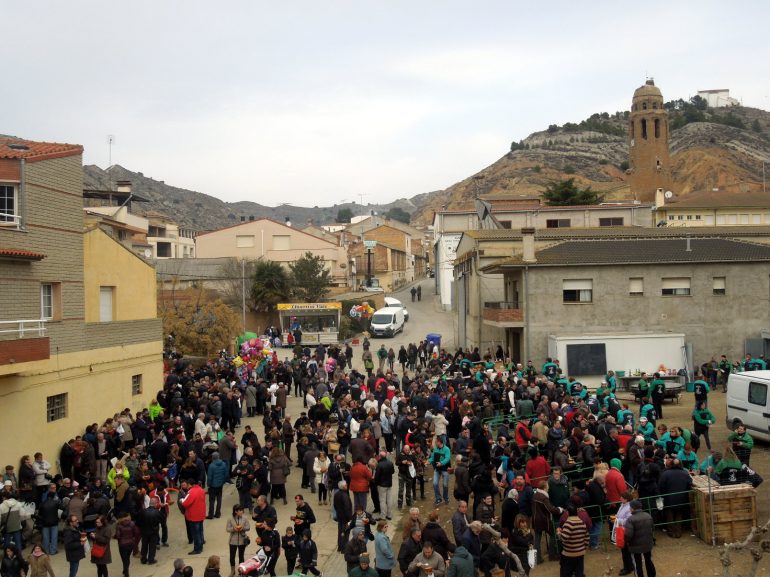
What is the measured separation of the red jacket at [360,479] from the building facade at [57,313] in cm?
782

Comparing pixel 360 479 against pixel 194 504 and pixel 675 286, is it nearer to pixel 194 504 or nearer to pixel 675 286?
pixel 194 504

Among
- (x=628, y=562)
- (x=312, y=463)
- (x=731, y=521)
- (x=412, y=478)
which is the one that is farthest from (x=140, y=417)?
(x=731, y=521)

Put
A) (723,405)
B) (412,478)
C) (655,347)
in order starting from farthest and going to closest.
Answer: (655,347) < (723,405) < (412,478)

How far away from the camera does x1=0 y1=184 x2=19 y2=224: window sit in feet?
58.4

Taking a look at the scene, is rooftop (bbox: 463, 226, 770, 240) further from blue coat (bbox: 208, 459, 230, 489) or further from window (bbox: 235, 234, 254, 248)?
window (bbox: 235, 234, 254, 248)

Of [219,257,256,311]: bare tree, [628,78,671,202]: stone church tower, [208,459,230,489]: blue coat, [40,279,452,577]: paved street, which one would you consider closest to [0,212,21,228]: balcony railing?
[40,279,452,577]: paved street

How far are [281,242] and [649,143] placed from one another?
186ft

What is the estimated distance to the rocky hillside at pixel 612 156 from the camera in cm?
14225

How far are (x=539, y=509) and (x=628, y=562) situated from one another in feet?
5.00

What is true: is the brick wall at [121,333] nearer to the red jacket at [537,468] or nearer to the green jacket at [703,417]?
the red jacket at [537,468]

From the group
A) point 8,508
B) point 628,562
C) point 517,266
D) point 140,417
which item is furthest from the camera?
point 517,266

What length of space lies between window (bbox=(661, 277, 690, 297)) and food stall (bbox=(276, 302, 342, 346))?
19212 mm

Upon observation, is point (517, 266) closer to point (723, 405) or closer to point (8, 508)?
point (723, 405)

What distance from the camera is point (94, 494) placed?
12992mm
